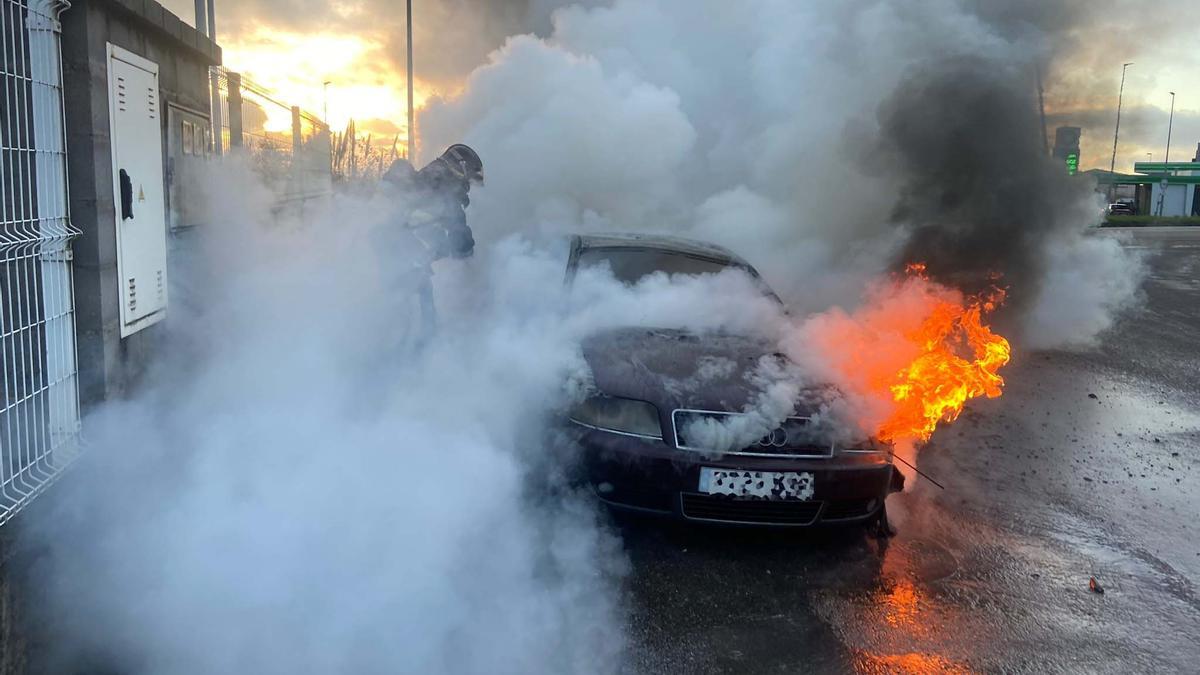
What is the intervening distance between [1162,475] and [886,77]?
3.40 metres

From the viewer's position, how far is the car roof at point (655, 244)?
5176 millimetres

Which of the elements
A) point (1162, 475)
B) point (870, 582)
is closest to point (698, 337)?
point (870, 582)

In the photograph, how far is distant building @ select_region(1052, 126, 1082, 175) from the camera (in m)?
5.81

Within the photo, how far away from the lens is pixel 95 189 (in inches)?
121

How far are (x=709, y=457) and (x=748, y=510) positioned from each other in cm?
29

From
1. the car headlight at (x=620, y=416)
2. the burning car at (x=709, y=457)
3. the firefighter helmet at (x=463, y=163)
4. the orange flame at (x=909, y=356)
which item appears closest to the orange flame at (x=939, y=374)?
the orange flame at (x=909, y=356)

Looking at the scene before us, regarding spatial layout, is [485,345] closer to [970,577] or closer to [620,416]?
[620,416]

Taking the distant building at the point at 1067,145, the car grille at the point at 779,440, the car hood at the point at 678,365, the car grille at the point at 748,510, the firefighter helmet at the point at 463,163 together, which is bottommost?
the car grille at the point at 748,510

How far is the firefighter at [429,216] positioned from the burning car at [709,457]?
2.43m

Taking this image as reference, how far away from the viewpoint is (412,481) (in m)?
3.14

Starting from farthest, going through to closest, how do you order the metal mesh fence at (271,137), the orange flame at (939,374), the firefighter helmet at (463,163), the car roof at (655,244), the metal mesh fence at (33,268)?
the firefighter helmet at (463,163)
the metal mesh fence at (271,137)
the car roof at (655,244)
the orange flame at (939,374)
the metal mesh fence at (33,268)

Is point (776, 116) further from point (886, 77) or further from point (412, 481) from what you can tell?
point (412, 481)

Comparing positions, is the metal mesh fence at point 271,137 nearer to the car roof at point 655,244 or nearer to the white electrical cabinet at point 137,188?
the white electrical cabinet at point 137,188

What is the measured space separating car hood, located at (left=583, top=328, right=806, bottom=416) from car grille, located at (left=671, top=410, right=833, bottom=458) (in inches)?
1.3
